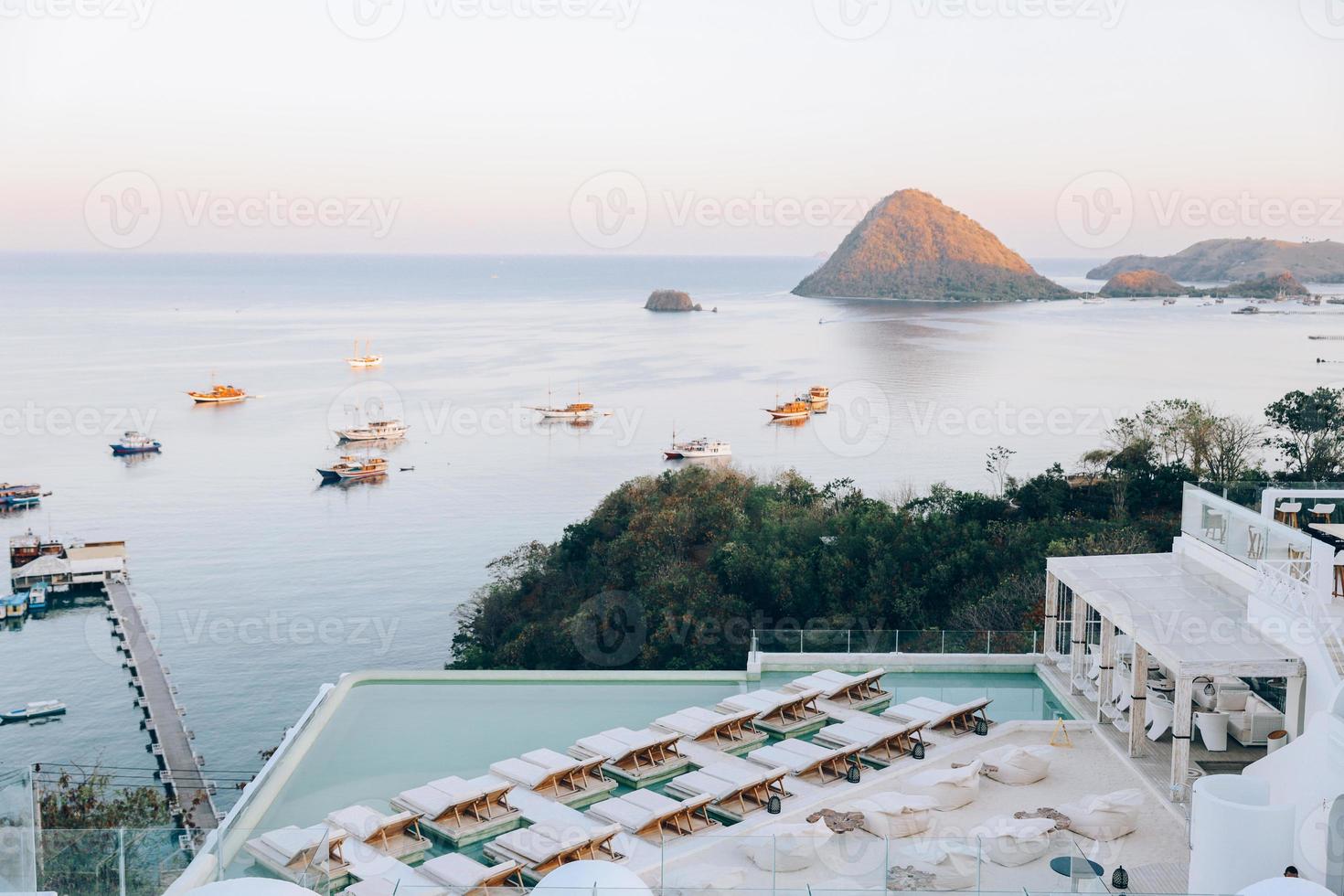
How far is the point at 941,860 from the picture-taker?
264 inches

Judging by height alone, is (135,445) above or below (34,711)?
above

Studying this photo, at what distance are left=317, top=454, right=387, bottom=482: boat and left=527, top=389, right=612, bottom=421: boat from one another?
1135cm

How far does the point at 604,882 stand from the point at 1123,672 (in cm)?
676

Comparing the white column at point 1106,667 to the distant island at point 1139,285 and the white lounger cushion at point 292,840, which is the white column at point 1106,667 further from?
the distant island at point 1139,285

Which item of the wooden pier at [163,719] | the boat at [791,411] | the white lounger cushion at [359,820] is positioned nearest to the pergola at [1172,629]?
the white lounger cushion at [359,820]

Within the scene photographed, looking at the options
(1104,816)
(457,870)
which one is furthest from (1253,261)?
(457,870)

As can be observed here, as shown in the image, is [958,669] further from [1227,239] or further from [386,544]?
[1227,239]

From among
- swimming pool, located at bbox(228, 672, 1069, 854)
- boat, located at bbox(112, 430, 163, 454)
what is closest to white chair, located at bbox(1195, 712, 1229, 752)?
swimming pool, located at bbox(228, 672, 1069, 854)

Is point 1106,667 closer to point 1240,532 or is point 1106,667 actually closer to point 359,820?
point 1240,532

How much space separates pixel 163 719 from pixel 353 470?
29786 mm

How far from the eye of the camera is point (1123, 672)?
10766 millimetres

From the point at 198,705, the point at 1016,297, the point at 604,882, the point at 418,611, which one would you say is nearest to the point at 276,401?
the point at 418,611

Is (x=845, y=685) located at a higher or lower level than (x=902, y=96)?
lower

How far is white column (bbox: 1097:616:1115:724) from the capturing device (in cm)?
Result: 1048
